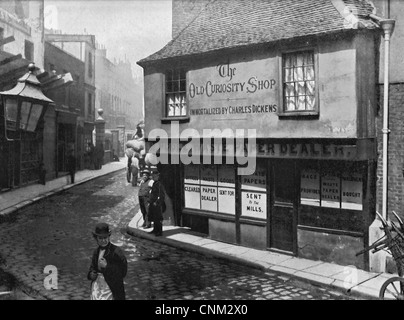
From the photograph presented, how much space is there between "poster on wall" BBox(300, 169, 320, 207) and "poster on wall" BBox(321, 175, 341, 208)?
0.14 metres

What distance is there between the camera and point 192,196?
13.1m

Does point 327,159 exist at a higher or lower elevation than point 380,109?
lower

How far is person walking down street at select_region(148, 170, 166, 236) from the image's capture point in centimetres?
1203

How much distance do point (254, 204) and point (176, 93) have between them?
14.3 ft

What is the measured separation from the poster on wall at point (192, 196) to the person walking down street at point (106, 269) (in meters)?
7.19

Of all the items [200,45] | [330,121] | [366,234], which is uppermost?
[200,45]

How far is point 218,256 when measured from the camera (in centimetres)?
1034

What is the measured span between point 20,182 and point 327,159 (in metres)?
16.9

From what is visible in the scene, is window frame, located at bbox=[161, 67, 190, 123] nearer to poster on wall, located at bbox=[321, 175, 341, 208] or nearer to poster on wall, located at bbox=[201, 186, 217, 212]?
poster on wall, located at bbox=[201, 186, 217, 212]

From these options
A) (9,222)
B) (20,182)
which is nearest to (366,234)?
(9,222)

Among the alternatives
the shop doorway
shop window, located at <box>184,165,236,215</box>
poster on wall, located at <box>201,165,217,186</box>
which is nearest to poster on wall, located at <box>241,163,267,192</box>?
the shop doorway
